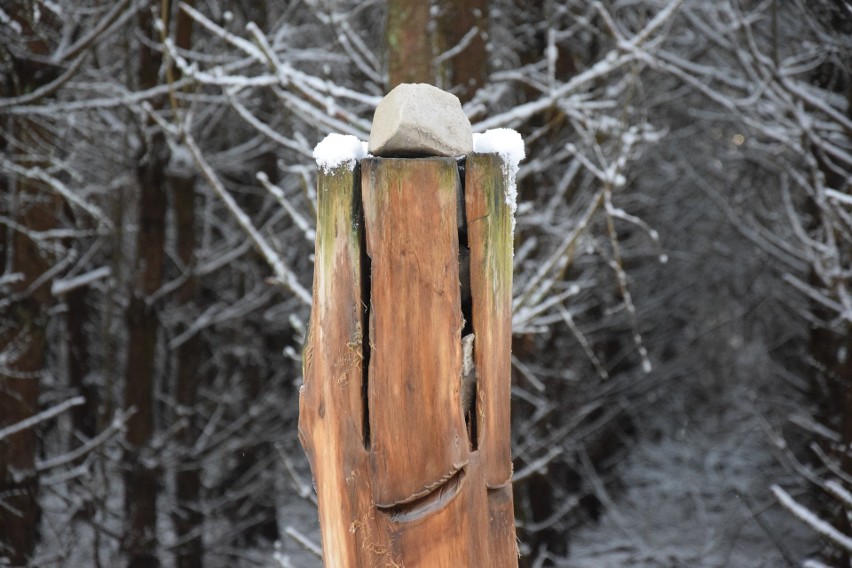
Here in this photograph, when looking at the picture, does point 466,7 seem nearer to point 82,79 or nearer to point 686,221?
point 82,79

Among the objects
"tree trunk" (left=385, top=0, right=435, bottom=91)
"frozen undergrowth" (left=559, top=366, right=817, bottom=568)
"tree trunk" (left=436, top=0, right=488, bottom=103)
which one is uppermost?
"tree trunk" (left=436, top=0, right=488, bottom=103)

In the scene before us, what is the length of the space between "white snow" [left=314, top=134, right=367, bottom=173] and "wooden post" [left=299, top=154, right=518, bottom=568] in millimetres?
23

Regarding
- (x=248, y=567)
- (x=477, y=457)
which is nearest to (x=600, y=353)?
(x=248, y=567)

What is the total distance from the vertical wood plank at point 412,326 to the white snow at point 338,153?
0.06 meters

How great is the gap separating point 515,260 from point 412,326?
3781 mm

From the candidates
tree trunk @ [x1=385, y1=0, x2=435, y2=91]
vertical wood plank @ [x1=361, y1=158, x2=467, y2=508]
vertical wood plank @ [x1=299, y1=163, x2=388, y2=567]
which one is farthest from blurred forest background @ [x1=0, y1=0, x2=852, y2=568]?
vertical wood plank @ [x1=361, y1=158, x2=467, y2=508]

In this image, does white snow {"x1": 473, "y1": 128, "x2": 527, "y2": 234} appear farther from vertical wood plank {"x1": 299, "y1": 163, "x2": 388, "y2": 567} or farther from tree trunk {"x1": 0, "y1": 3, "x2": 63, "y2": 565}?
tree trunk {"x1": 0, "y1": 3, "x2": 63, "y2": 565}

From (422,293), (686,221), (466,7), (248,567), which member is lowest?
(248,567)

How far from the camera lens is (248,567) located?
9938 millimetres

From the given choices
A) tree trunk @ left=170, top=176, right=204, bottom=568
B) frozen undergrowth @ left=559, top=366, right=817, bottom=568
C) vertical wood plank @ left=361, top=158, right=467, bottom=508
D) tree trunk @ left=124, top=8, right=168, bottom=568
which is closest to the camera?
vertical wood plank @ left=361, top=158, right=467, bottom=508

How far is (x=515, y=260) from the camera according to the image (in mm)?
5523

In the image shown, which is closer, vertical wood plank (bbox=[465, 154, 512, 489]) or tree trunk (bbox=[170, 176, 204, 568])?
vertical wood plank (bbox=[465, 154, 512, 489])

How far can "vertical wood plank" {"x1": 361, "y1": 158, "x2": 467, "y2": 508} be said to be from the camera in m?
1.78

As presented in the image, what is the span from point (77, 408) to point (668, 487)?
316 inches
